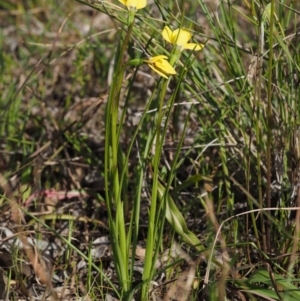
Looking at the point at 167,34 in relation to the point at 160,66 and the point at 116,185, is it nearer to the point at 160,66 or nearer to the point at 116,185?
the point at 160,66

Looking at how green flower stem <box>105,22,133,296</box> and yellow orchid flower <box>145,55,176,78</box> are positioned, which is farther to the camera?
green flower stem <box>105,22,133,296</box>

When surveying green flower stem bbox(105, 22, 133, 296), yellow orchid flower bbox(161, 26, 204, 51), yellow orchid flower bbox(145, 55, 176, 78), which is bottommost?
green flower stem bbox(105, 22, 133, 296)

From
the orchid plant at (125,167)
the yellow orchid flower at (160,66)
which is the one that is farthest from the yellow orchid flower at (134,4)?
the yellow orchid flower at (160,66)

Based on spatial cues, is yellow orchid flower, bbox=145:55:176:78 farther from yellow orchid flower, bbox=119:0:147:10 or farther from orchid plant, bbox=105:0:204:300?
yellow orchid flower, bbox=119:0:147:10

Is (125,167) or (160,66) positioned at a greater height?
(160,66)

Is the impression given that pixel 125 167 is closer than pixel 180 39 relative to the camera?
No

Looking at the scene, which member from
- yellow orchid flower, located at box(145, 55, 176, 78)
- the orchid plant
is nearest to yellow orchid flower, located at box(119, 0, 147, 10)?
the orchid plant

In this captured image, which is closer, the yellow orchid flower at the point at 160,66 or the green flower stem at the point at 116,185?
the yellow orchid flower at the point at 160,66

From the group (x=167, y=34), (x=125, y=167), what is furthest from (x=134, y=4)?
(x=125, y=167)

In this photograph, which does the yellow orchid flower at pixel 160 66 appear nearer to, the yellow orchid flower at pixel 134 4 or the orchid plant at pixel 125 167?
the orchid plant at pixel 125 167
